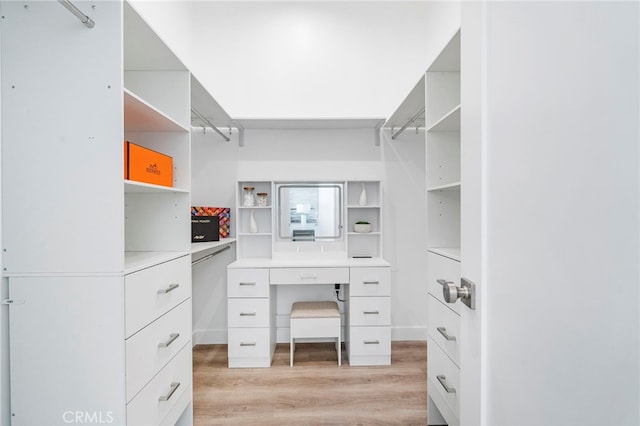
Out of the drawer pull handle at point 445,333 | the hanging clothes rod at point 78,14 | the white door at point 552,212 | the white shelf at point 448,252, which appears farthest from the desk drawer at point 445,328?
the hanging clothes rod at point 78,14

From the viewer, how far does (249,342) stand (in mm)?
2627

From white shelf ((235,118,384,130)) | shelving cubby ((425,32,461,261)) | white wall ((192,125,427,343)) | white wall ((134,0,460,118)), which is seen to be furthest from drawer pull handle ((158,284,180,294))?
white wall ((134,0,460,118))

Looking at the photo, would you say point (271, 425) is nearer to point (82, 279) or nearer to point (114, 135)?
point (82, 279)

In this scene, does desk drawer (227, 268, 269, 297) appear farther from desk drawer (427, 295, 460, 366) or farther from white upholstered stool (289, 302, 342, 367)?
desk drawer (427, 295, 460, 366)

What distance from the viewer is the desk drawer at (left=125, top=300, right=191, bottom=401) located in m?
1.29

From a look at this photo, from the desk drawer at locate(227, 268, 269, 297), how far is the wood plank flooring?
58 centimetres

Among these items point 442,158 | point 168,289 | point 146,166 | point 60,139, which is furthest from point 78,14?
point 442,158

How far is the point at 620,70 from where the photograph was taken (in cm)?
44

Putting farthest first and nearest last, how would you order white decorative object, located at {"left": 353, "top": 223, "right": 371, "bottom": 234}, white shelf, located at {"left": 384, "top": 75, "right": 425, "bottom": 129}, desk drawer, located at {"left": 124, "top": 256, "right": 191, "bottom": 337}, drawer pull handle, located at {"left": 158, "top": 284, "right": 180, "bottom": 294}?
1. white decorative object, located at {"left": 353, "top": 223, "right": 371, "bottom": 234}
2. white shelf, located at {"left": 384, "top": 75, "right": 425, "bottom": 129}
3. drawer pull handle, located at {"left": 158, "top": 284, "right": 180, "bottom": 294}
4. desk drawer, located at {"left": 124, "top": 256, "right": 191, "bottom": 337}

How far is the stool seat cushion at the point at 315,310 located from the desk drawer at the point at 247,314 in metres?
0.23

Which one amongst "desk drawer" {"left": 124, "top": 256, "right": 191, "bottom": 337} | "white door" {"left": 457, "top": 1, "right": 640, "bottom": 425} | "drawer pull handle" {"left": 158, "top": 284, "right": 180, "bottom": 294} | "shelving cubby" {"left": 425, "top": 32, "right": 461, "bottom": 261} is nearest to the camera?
"white door" {"left": 457, "top": 1, "right": 640, "bottom": 425}

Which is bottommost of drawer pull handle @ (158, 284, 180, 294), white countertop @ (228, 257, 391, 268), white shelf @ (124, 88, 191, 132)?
white countertop @ (228, 257, 391, 268)

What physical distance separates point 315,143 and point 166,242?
1.75 m

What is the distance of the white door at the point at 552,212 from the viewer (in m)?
0.45
